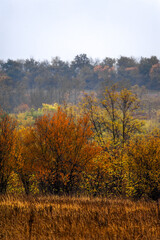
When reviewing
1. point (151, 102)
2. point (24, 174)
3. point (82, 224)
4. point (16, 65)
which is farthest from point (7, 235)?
point (16, 65)

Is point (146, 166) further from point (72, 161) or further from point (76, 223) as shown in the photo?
point (76, 223)

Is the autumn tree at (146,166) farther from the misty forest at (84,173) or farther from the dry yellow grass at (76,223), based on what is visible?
the dry yellow grass at (76,223)

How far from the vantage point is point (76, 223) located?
24.9ft

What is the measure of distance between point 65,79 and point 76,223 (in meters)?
70.6

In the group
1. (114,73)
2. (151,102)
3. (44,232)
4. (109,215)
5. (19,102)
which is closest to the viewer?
(44,232)

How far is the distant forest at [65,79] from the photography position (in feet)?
221

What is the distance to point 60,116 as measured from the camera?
18.5 meters

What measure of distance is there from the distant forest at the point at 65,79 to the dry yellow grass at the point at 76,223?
53.6 metres

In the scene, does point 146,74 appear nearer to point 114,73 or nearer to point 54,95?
point 114,73

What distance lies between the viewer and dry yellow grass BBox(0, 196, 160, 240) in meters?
6.84

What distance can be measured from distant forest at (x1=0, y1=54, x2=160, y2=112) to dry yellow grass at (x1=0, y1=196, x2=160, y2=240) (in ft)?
176

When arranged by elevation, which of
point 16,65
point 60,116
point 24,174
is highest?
point 16,65

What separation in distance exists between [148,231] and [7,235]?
4.09 meters

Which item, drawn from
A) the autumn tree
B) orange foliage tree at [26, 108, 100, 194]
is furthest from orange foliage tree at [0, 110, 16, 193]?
the autumn tree
